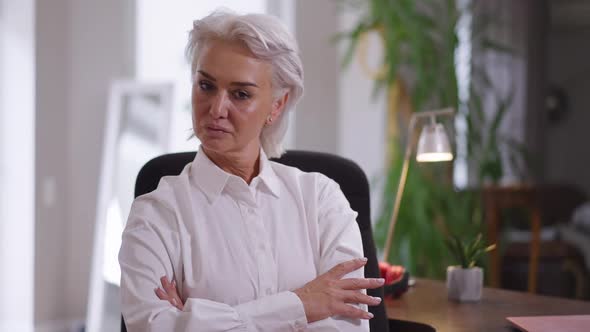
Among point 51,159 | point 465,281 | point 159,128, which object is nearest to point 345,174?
point 465,281

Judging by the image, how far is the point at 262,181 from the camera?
1601 mm

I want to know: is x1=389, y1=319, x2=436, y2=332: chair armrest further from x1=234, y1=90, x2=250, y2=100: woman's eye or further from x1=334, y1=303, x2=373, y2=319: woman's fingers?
x1=234, y1=90, x2=250, y2=100: woman's eye

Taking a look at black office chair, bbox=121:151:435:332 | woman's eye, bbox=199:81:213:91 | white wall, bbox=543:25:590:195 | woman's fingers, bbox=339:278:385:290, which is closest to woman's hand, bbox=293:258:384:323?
woman's fingers, bbox=339:278:385:290

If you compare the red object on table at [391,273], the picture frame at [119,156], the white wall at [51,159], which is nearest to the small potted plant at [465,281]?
the red object on table at [391,273]

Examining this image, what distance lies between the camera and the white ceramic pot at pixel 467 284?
1975 millimetres

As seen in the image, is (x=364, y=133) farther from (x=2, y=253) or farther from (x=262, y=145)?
(x=262, y=145)

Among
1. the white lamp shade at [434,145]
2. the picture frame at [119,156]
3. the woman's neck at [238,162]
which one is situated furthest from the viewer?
the picture frame at [119,156]

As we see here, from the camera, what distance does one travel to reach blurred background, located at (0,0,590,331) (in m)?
3.62

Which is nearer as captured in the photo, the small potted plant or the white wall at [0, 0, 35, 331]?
the small potted plant

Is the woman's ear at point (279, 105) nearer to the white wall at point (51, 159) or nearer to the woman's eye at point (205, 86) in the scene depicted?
the woman's eye at point (205, 86)

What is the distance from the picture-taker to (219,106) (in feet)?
4.86

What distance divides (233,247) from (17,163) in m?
2.47

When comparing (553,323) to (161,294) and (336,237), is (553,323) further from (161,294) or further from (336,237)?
(161,294)

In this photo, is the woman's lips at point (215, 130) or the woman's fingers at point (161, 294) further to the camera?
the woman's lips at point (215, 130)
